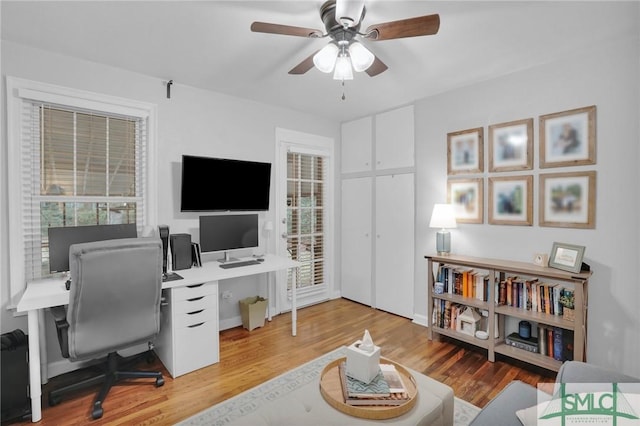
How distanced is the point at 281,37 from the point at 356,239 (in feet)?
8.87

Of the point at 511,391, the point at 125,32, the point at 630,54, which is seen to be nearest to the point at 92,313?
the point at 125,32

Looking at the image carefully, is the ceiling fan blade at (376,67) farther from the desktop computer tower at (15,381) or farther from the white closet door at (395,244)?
the desktop computer tower at (15,381)

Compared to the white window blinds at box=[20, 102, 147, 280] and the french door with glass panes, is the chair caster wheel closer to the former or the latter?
the white window blinds at box=[20, 102, 147, 280]

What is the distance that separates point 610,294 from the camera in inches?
93.0

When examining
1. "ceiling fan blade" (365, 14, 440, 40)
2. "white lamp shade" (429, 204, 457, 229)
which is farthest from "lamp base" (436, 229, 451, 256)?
"ceiling fan blade" (365, 14, 440, 40)

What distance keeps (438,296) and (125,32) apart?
10.9 feet

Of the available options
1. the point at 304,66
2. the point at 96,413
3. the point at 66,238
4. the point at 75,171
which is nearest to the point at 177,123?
the point at 75,171

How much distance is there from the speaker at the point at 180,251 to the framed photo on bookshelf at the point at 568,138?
124 inches

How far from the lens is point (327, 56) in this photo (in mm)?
1900

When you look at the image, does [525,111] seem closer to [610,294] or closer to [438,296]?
[610,294]

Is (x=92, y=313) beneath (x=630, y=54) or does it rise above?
beneath

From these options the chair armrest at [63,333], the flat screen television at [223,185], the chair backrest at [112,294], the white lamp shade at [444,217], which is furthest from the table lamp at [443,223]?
the chair armrest at [63,333]

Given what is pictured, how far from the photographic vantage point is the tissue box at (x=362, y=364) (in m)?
1.54

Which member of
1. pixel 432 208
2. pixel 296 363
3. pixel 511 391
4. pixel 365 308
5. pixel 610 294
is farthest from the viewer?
pixel 365 308
